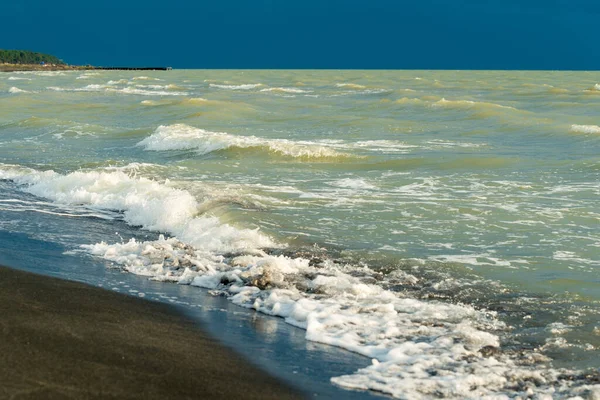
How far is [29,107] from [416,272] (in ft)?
114

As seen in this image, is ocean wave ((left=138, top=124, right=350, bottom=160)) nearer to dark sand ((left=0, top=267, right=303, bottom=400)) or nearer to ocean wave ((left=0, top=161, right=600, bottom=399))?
ocean wave ((left=0, top=161, right=600, bottom=399))

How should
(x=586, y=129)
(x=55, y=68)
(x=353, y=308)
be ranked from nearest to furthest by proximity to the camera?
(x=353, y=308) → (x=586, y=129) → (x=55, y=68)

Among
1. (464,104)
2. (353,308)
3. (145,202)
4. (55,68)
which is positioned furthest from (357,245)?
(55,68)

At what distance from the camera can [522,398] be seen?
5402 mm

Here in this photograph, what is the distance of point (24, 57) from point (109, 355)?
185635 millimetres

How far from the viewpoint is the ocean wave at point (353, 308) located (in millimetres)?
5703

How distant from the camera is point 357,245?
33.9ft

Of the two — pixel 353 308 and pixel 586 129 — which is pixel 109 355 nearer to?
pixel 353 308

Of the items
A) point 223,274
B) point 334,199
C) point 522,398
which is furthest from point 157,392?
point 334,199

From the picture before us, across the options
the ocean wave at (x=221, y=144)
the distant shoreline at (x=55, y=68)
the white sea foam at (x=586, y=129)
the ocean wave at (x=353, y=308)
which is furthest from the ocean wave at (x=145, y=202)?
the distant shoreline at (x=55, y=68)

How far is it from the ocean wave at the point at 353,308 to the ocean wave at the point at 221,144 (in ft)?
26.2

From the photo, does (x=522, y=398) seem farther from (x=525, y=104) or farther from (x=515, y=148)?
(x=525, y=104)

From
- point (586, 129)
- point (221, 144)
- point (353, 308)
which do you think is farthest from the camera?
point (586, 129)

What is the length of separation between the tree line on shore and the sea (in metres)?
160
